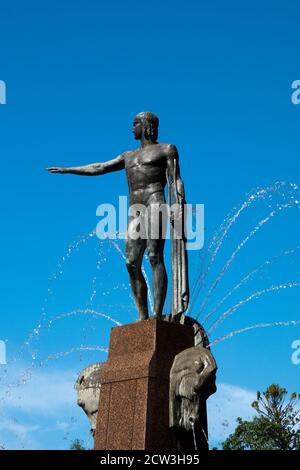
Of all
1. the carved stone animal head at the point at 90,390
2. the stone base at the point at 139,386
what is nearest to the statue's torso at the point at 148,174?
the stone base at the point at 139,386

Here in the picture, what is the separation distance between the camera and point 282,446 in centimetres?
3481

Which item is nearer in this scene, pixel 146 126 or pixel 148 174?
pixel 148 174

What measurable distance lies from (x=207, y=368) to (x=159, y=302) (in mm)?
1276

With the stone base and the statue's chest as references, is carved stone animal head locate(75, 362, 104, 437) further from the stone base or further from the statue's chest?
the statue's chest

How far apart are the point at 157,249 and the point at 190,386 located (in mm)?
2105

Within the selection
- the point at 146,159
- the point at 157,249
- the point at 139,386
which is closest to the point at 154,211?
the point at 157,249

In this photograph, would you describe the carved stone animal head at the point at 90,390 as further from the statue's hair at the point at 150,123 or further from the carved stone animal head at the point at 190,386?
the statue's hair at the point at 150,123

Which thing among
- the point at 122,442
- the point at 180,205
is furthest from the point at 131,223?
the point at 122,442

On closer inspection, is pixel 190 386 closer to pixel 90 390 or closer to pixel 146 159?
pixel 90 390

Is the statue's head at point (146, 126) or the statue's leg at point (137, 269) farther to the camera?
the statue's head at point (146, 126)

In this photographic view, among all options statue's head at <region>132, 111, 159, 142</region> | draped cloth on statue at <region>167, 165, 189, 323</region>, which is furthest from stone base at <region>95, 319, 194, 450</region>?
statue's head at <region>132, 111, 159, 142</region>

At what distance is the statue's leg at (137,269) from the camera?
9750 mm

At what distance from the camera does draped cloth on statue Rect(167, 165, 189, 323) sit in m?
9.54

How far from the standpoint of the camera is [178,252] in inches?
386
